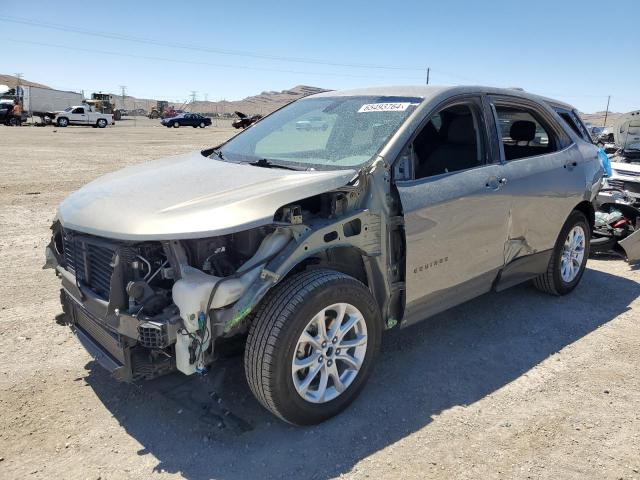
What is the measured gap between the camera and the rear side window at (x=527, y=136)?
4595mm

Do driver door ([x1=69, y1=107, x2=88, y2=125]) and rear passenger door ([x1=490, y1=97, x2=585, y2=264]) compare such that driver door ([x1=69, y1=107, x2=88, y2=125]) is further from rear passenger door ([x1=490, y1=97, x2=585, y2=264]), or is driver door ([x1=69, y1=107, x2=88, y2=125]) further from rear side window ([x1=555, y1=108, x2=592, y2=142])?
rear passenger door ([x1=490, y1=97, x2=585, y2=264])

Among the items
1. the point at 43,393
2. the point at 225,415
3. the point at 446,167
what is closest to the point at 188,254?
the point at 225,415

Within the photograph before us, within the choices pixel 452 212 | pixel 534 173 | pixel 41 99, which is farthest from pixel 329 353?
pixel 41 99

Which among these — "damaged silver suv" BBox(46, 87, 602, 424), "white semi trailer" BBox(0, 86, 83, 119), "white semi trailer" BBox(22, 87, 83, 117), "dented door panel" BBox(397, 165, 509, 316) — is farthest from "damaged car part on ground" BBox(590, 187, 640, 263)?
"white semi trailer" BBox(22, 87, 83, 117)

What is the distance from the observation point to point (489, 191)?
3.88 meters

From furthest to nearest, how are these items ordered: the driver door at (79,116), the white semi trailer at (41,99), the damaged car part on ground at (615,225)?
1. the white semi trailer at (41,99)
2. the driver door at (79,116)
3. the damaged car part on ground at (615,225)

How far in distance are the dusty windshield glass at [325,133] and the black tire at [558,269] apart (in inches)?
85.6

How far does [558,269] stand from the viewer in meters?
4.96

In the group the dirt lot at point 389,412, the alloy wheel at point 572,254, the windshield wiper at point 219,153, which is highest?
the windshield wiper at point 219,153

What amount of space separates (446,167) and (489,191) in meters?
0.36

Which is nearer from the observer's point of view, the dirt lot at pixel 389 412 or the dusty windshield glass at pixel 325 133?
the dirt lot at pixel 389 412

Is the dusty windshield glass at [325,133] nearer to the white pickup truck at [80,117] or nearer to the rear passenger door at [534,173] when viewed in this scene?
the rear passenger door at [534,173]

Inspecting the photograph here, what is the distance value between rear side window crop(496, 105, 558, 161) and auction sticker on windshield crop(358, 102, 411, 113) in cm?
127

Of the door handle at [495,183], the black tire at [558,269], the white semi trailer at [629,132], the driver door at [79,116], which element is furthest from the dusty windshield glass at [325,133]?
the driver door at [79,116]
